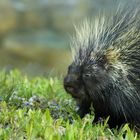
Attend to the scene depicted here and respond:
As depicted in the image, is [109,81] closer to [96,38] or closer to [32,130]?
[96,38]

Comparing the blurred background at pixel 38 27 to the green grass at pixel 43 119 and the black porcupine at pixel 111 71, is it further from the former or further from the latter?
the black porcupine at pixel 111 71

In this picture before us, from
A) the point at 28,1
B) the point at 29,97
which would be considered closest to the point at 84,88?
the point at 29,97

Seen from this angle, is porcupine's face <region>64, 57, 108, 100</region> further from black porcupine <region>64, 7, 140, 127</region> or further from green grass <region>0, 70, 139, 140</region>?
green grass <region>0, 70, 139, 140</region>

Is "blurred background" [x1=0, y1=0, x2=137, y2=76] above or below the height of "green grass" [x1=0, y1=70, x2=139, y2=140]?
above

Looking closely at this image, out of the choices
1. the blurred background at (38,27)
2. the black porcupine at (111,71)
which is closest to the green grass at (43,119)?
the black porcupine at (111,71)

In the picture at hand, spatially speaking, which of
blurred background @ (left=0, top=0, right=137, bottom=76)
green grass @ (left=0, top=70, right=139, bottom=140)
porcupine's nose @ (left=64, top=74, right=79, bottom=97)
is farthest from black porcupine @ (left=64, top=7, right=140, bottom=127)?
blurred background @ (left=0, top=0, right=137, bottom=76)
